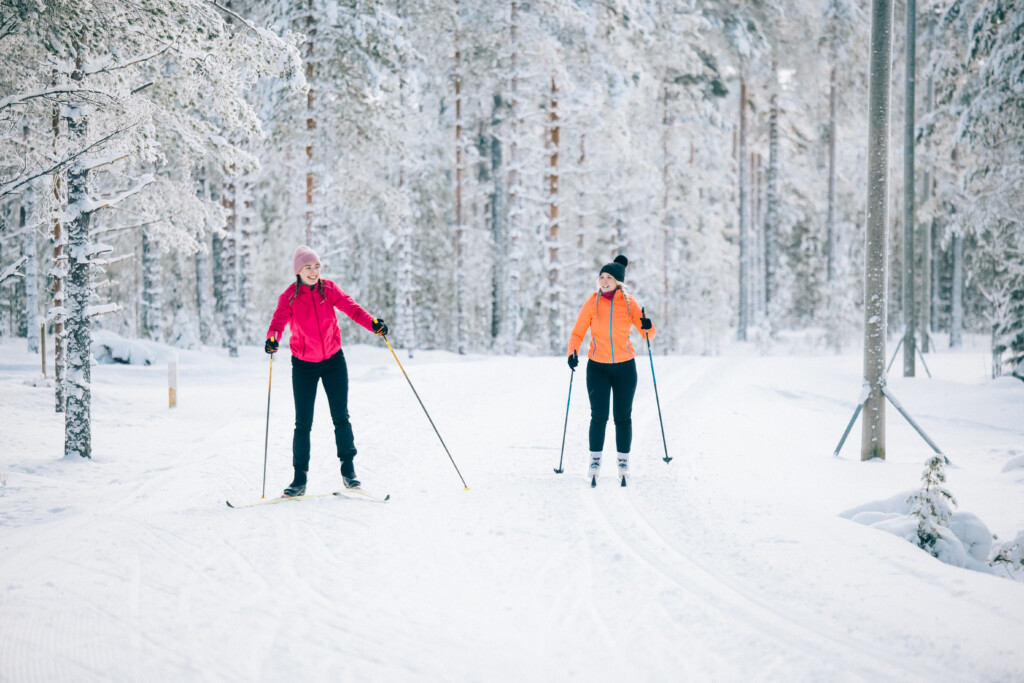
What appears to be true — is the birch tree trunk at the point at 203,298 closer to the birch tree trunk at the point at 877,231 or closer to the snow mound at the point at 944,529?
the birch tree trunk at the point at 877,231

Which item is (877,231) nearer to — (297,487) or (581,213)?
(297,487)

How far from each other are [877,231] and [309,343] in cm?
623

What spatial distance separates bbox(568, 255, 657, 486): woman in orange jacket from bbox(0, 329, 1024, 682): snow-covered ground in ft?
1.38

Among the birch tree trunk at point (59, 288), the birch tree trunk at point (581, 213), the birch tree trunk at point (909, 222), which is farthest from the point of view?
the birch tree trunk at point (581, 213)

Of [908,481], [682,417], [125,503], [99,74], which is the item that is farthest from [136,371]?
[908,481]

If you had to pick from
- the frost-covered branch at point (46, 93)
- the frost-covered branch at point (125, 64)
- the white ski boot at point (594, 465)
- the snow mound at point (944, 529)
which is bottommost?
the snow mound at point (944, 529)

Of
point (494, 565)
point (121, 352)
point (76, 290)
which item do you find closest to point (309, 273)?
point (494, 565)

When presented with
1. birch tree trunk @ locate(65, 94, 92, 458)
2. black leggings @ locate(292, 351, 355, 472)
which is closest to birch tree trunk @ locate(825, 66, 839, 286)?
black leggings @ locate(292, 351, 355, 472)

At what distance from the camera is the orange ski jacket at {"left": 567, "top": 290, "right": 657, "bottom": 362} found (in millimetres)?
6305

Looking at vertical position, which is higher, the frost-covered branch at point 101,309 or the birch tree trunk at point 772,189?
the birch tree trunk at point 772,189

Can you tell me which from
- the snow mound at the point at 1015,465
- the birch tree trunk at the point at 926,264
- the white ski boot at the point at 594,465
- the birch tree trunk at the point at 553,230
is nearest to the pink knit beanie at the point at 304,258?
the white ski boot at the point at 594,465

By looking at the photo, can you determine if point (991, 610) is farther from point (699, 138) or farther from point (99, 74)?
point (699, 138)

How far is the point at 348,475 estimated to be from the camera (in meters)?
5.95

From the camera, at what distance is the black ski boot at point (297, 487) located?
18.9ft
